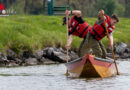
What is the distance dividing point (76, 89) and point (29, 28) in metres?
15.8

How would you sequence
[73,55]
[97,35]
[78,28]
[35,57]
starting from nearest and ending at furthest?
[97,35] → [78,28] → [35,57] → [73,55]

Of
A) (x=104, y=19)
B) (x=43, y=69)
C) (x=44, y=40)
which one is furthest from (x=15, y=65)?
(x=104, y=19)

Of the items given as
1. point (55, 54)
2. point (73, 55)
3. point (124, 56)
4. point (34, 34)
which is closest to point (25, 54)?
point (55, 54)

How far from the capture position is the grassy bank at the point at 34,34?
84.7ft

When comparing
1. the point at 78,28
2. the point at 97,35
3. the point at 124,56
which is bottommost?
the point at 124,56

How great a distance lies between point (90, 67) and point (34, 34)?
12.6 m

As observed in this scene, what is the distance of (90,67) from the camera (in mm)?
16297

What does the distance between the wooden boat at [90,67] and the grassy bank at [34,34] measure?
8533 mm

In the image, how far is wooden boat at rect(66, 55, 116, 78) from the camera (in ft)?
52.7

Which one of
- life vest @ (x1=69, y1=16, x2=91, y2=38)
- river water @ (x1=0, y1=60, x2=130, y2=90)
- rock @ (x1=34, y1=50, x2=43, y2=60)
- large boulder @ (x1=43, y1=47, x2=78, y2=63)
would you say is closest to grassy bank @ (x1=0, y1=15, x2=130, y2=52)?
rock @ (x1=34, y1=50, x2=43, y2=60)

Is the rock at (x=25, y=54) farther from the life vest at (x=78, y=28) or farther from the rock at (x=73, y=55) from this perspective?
the life vest at (x=78, y=28)

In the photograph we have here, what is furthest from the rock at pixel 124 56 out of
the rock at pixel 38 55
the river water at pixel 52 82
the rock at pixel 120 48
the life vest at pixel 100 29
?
the life vest at pixel 100 29

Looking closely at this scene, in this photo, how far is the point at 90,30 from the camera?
57.1 feet

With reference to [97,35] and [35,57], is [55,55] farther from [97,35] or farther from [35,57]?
[97,35]
